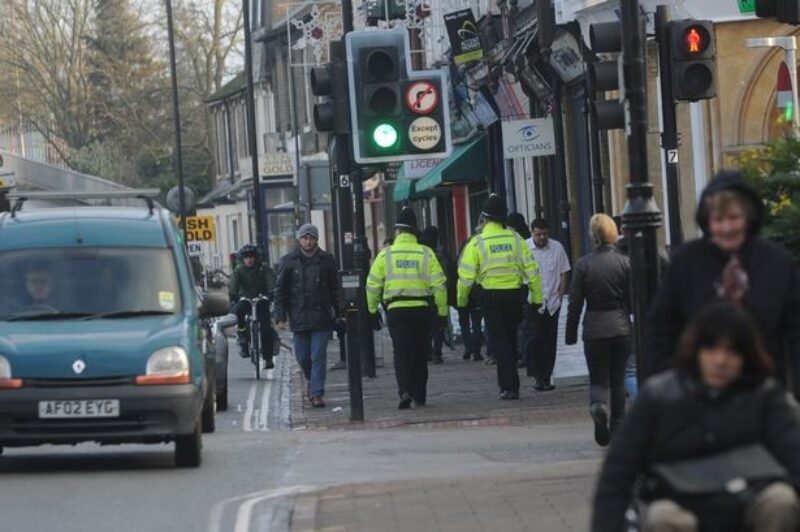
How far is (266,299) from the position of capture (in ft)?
93.7

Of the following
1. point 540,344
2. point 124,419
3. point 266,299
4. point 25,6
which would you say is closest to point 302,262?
point 540,344

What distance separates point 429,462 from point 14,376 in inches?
117

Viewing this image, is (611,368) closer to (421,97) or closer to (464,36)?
(421,97)

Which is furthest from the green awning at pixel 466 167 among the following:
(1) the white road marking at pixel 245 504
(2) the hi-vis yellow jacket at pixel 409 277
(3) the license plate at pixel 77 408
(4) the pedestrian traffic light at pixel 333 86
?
(1) the white road marking at pixel 245 504

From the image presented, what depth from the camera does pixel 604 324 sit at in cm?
1591

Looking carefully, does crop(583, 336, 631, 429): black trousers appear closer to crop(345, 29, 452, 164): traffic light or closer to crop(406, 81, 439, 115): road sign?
crop(345, 29, 452, 164): traffic light

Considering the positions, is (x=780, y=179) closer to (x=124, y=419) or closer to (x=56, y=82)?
(x=124, y=419)

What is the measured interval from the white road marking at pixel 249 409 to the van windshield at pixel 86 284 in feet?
14.5

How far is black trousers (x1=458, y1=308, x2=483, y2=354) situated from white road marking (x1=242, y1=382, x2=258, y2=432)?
2951 mm

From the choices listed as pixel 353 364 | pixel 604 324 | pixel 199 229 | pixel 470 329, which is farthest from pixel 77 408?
pixel 199 229

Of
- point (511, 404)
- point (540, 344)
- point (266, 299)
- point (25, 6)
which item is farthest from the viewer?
point (25, 6)

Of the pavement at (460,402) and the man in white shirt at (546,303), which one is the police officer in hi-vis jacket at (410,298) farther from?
the man in white shirt at (546,303)

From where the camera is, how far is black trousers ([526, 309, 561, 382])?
22.1 meters

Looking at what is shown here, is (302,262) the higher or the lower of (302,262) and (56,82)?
the lower
